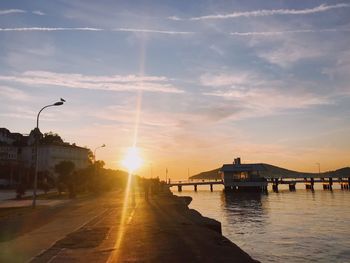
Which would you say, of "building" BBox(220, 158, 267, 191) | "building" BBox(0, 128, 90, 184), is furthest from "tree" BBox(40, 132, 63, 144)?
"building" BBox(220, 158, 267, 191)

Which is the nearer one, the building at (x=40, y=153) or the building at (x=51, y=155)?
the building at (x=40, y=153)

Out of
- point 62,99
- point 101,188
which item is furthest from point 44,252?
point 101,188

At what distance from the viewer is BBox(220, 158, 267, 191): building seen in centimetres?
15725

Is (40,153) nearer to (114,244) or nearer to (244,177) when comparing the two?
(244,177)

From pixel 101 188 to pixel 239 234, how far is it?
211 feet

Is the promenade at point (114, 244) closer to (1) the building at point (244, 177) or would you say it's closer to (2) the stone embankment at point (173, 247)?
(2) the stone embankment at point (173, 247)

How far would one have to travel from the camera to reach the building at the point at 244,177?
157 metres

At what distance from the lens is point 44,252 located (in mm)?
17172

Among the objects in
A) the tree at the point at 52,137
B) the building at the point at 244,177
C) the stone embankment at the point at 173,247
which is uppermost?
the tree at the point at 52,137

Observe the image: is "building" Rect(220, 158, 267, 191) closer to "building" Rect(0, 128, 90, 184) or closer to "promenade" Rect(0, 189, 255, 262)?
"building" Rect(0, 128, 90, 184)

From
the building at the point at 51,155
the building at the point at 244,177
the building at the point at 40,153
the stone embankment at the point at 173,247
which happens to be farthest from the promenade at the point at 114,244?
the building at the point at 244,177

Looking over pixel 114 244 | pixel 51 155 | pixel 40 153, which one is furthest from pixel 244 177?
pixel 114 244

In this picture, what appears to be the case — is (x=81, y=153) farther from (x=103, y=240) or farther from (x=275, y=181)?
(x=103, y=240)

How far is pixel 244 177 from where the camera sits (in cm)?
16125
